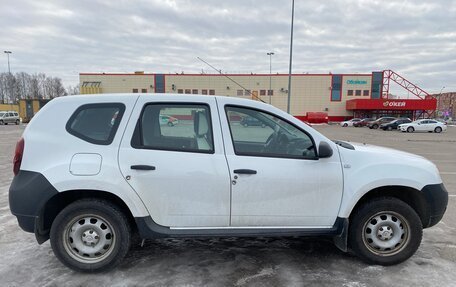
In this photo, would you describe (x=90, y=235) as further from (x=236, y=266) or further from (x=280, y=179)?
(x=280, y=179)

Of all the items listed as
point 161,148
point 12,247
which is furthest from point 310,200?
point 12,247

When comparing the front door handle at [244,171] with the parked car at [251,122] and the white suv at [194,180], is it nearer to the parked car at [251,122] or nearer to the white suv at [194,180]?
the white suv at [194,180]

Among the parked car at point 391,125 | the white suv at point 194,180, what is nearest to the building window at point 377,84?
the parked car at point 391,125

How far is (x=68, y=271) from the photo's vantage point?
10.9 feet

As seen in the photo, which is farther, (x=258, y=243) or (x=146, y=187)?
(x=258, y=243)

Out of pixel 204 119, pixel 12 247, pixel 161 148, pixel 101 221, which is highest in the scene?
pixel 204 119

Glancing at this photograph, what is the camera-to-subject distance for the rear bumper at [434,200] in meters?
3.42

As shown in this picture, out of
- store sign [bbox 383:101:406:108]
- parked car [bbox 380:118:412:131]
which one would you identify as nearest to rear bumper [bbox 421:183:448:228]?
parked car [bbox 380:118:412:131]

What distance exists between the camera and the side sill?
10.4 ft

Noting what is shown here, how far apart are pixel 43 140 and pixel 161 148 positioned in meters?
1.18

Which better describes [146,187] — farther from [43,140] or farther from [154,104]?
[43,140]

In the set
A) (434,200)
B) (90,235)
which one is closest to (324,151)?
(434,200)

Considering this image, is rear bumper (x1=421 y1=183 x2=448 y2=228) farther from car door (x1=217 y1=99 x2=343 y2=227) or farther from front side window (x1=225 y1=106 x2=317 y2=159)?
front side window (x1=225 y1=106 x2=317 y2=159)

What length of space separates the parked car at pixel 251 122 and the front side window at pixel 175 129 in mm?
399
